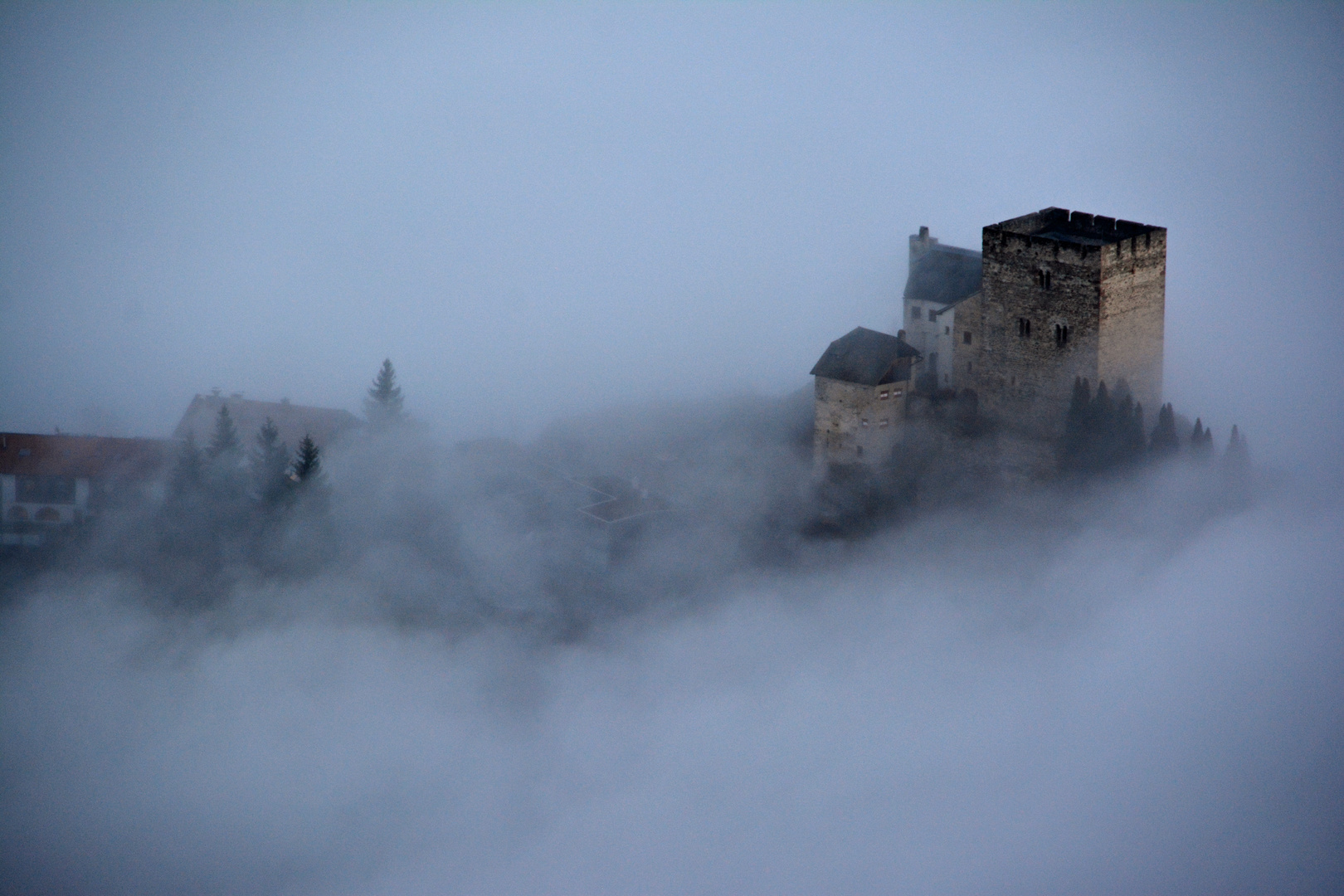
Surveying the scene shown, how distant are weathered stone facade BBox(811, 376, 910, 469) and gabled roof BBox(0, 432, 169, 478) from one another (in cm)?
2108

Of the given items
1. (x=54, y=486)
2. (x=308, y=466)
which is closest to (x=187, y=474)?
(x=308, y=466)

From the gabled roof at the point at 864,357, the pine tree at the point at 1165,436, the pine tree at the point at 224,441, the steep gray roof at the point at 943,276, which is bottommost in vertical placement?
the pine tree at the point at 224,441

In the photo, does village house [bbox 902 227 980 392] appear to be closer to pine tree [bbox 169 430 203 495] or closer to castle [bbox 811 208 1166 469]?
castle [bbox 811 208 1166 469]

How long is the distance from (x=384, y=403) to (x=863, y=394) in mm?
17595

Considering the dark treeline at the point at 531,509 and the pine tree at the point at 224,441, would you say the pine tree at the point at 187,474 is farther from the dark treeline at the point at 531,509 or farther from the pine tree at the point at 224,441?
the pine tree at the point at 224,441

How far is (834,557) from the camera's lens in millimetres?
44906

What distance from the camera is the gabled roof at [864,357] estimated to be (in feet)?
135

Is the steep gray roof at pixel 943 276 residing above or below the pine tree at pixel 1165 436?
above

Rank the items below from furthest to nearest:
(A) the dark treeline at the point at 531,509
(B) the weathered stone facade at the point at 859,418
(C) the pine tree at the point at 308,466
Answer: (C) the pine tree at the point at 308,466 < (A) the dark treeline at the point at 531,509 < (B) the weathered stone facade at the point at 859,418

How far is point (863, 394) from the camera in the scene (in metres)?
41.5

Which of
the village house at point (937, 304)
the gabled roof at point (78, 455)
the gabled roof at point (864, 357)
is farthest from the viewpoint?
the gabled roof at point (78, 455)

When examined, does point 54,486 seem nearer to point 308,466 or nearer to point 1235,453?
point 308,466

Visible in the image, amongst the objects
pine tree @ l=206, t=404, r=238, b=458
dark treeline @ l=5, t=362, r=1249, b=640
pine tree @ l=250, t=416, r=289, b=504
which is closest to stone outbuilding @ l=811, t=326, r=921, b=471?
dark treeline @ l=5, t=362, r=1249, b=640

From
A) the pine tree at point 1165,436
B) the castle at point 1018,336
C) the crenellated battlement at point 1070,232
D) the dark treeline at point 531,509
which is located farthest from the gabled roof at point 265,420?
the pine tree at point 1165,436
